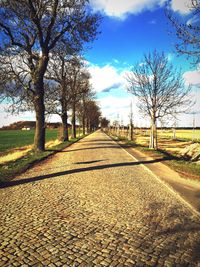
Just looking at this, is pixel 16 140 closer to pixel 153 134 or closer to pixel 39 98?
pixel 153 134

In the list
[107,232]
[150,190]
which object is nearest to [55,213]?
[107,232]

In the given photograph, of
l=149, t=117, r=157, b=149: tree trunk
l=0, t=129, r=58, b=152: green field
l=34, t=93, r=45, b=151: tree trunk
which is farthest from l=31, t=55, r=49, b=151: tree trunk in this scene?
l=0, t=129, r=58, b=152: green field

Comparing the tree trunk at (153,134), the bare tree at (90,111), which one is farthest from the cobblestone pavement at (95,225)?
the bare tree at (90,111)

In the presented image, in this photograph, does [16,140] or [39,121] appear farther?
[16,140]

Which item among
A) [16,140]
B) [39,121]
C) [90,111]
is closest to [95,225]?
[39,121]

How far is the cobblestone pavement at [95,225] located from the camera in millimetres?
4180

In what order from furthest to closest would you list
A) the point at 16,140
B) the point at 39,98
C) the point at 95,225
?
the point at 16,140
the point at 39,98
the point at 95,225

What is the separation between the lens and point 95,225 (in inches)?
216

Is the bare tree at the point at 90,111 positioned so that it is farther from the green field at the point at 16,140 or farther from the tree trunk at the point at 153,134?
the tree trunk at the point at 153,134

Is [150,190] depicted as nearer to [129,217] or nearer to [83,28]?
[129,217]

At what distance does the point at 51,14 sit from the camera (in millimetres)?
18172

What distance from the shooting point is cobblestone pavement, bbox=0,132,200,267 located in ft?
13.7

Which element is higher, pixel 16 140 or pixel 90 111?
pixel 90 111

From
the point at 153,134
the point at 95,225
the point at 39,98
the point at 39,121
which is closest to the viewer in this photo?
the point at 95,225
